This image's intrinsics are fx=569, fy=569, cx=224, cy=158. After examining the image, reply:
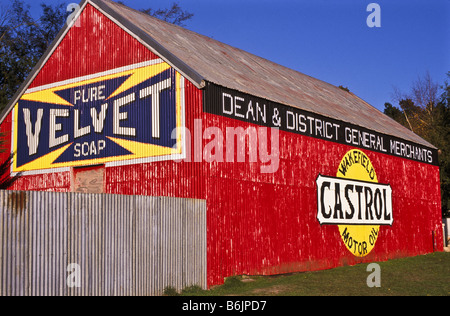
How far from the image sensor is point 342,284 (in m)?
16.9

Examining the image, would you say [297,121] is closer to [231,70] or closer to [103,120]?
[231,70]

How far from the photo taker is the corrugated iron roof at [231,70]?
18.3 m

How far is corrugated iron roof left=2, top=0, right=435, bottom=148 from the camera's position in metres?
18.3

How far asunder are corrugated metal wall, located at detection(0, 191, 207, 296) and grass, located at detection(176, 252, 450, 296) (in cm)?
114

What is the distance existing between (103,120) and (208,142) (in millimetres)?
4509

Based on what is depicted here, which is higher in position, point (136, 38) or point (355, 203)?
point (136, 38)

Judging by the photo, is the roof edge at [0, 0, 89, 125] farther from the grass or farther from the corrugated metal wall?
the grass

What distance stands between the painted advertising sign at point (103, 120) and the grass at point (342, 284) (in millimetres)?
4366

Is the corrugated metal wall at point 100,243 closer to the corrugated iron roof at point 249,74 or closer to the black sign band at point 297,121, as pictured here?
the black sign band at point 297,121

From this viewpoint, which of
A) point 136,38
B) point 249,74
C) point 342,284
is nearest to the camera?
point 342,284
